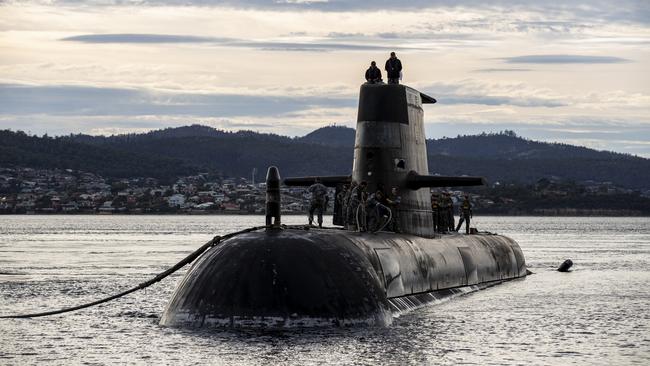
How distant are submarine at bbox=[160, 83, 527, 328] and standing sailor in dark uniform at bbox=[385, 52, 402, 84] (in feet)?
1.24

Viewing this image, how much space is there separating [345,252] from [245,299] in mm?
2773

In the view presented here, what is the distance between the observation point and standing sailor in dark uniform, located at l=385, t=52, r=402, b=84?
92.0ft

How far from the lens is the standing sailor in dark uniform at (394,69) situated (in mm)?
28047

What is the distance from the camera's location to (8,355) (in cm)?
1883

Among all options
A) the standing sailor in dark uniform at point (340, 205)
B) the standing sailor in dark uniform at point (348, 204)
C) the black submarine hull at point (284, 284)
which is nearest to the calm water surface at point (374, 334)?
the black submarine hull at point (284, 284)

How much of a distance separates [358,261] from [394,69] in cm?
855

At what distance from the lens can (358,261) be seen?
20.7 meters

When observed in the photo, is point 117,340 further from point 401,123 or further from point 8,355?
point 401,123

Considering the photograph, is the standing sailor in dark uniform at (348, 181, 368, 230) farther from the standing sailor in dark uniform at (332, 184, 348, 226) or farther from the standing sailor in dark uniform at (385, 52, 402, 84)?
the standing sailor in dark uniform at (385, 52, 402, 84)

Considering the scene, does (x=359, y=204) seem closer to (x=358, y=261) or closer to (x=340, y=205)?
(x=340, y=205)

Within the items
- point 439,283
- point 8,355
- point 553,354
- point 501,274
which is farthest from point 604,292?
point 8,355

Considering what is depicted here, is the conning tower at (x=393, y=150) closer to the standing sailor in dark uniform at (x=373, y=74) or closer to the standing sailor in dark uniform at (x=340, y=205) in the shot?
the standing sailor in dark uniform at (x=373, y=74)

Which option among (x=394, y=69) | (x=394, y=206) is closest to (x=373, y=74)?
(x=394, y=69)

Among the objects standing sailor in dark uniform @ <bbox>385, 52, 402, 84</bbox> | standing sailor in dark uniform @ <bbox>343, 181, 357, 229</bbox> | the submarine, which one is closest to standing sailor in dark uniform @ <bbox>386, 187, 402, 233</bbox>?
the submarine
